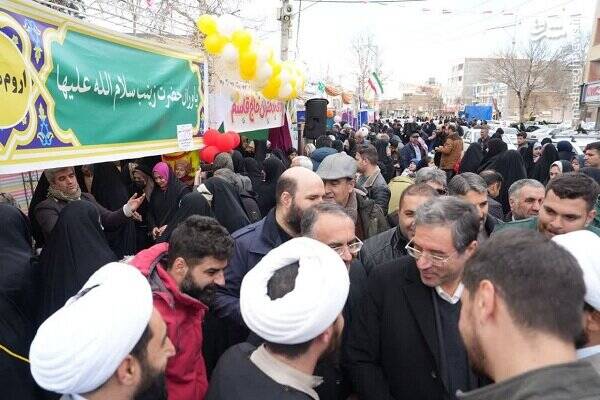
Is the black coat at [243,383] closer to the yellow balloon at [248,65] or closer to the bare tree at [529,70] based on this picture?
the yellow balloon at [248,65]

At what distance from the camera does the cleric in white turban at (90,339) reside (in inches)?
51.6

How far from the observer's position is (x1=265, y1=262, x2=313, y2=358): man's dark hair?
4.94ft

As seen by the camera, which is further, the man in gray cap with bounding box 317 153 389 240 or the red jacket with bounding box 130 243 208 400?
the man in gray cap with bounding box 317 153 389 240

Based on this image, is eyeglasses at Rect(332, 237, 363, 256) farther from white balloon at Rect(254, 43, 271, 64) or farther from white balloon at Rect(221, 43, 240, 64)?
white balloon at Rect(254, 43, 271, 64)


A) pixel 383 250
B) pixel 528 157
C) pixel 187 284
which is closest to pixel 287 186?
pixel 383 250

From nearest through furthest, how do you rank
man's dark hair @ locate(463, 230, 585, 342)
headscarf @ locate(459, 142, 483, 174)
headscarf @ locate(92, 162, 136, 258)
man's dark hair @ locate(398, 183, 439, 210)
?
man's dark hair @ locate(463, 230, 585, 342) → man's dark hair @ locate(398, 183, 439, 210) → headscarf @ locate(92, 162, 136, 258) → headscarf @ locate(459, 142, 483, 174)

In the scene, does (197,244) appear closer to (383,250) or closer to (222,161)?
(383,250)

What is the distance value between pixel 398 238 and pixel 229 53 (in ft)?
12.6

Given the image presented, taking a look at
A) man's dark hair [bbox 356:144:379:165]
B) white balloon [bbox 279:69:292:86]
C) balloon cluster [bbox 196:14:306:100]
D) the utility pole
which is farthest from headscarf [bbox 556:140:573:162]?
the utility pole

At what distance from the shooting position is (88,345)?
1312mm

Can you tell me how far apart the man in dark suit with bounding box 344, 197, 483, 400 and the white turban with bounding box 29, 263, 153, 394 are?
1105 millimetres

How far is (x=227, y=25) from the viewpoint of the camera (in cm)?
587

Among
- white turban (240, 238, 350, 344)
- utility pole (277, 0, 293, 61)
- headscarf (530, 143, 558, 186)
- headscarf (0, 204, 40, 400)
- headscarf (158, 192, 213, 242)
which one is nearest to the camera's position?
white turban (240, 238, 350, 344)

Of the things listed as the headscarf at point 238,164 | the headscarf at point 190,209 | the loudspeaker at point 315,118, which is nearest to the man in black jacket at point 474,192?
the headscarf at point 190,209
